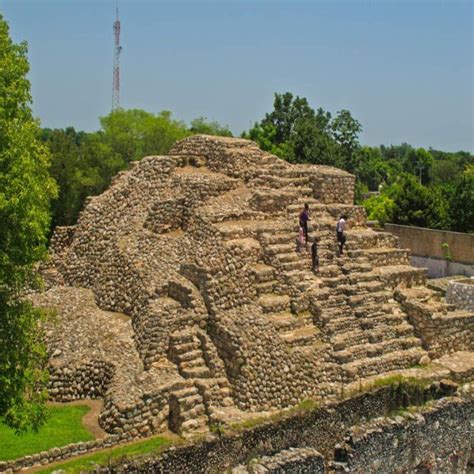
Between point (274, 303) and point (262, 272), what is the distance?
31.1 inches

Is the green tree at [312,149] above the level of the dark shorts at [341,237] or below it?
above

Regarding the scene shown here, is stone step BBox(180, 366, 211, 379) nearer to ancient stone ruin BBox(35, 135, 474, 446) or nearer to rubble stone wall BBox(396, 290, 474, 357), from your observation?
ancient stone ruin BBox(35, 135, 474, 446)

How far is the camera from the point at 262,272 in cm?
1697

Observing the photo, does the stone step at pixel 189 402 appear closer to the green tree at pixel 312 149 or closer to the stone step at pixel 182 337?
the stone step at pixel 182 337

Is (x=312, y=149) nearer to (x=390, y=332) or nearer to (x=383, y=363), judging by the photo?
(x=390, y=332)

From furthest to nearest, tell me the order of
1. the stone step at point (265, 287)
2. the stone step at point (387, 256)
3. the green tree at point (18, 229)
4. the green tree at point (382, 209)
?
the green tree at point (382, 209), the stone step at point (387, 256), the stone step at point (265, 287), the green tree at point (18, 229)

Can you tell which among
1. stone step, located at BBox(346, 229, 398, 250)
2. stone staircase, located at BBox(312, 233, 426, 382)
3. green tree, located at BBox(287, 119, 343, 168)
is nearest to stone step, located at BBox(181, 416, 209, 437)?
stone staircase, located at BBox(312, 233, 426, 382)

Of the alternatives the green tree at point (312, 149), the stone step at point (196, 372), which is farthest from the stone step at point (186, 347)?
the green tree at point (312, 149)

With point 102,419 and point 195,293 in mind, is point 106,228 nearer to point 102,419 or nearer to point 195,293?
point 195,293

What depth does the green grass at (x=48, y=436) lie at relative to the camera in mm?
13547

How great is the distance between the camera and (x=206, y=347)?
52.9ft

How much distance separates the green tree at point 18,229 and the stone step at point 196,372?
3.57 m

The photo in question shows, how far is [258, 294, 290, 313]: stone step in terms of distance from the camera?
16.5 m

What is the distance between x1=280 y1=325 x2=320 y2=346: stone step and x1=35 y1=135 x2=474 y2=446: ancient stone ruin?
0.04 meters
